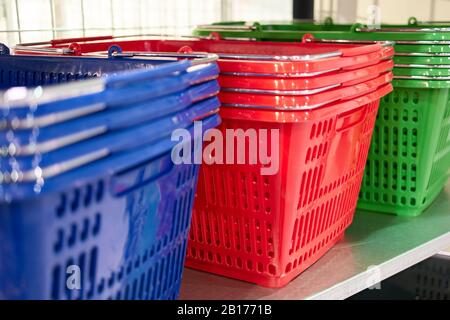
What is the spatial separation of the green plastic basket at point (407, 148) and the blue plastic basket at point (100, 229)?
1.89 feet

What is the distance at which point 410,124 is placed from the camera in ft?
3.83

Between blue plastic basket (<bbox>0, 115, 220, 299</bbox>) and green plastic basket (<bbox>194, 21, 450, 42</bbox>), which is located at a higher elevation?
green plastic basket (<bbox>194, 21, 450, 42</bbox>)

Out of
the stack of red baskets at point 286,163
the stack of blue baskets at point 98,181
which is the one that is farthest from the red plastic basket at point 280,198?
the stack of blue baskets at point 98,181

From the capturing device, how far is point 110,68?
847mm

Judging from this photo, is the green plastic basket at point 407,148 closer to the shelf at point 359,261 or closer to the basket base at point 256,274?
the shelf at point 359,261

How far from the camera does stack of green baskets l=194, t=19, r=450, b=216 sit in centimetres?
111

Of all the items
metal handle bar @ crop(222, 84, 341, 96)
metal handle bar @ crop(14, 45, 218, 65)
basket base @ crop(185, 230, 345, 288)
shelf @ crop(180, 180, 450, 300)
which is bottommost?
shelf @ crop(180, 180, 450, 300)

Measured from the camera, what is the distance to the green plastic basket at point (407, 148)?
1.15 metres

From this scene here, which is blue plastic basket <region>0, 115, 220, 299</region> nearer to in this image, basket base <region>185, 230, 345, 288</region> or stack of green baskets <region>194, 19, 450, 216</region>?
basket base <region>185, 230, 345, 288</region>

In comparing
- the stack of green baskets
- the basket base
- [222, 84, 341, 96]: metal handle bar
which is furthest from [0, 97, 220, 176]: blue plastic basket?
the stack of green baskets

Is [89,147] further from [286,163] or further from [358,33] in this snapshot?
[358,33]

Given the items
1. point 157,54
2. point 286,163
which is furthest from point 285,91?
point 157,54
